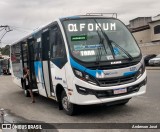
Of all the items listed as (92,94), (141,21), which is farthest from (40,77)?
(141,21)

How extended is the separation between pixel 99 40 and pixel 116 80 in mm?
1288

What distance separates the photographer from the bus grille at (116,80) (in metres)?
8.72

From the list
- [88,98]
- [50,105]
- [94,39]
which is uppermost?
[94,39]

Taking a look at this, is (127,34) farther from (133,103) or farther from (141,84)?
(133,103)

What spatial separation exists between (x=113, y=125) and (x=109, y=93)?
99 cm

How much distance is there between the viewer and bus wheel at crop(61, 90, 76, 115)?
9430 millimetres

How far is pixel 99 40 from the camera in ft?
31.0

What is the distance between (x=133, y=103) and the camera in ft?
36.2

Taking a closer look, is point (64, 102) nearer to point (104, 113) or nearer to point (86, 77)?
point (104, 113)

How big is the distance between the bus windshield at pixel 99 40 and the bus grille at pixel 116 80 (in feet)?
1.84

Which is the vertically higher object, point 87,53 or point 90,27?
point 90,27

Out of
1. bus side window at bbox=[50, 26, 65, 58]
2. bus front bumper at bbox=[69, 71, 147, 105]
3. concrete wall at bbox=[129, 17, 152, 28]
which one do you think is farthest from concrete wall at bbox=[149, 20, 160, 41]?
bus front bumper at bbox=[69, 71, 147, 105]

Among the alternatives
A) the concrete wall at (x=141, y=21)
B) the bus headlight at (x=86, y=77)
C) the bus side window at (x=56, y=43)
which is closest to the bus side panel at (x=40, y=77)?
the bus side window at (x=56, y=43)

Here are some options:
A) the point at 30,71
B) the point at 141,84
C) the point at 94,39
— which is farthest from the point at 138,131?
the point at 30,71
